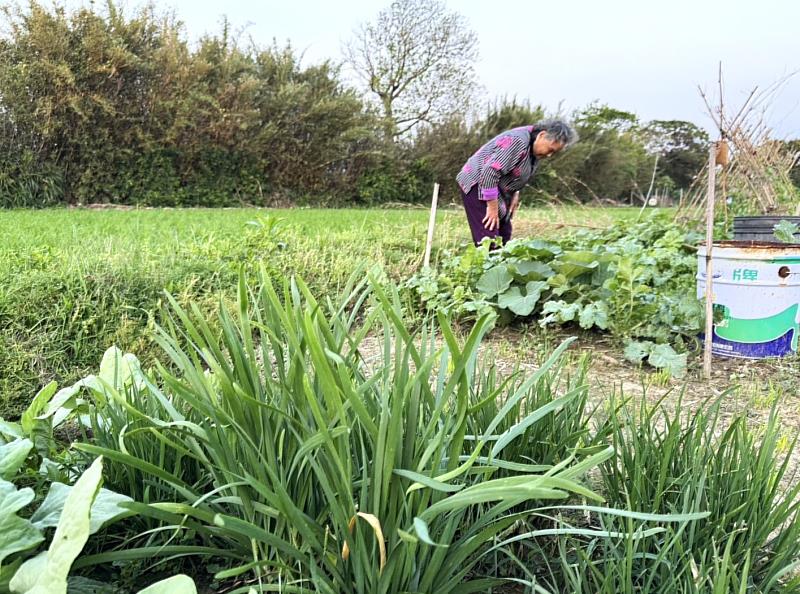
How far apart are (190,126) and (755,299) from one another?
11354 mm

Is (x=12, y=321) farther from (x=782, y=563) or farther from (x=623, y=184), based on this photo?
(x=623, y=184)

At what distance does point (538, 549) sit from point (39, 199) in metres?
11.8

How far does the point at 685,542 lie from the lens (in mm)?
1022

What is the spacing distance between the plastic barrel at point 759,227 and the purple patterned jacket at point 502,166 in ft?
5.45

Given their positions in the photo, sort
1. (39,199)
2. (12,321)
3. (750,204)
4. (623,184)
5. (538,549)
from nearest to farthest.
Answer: (538,549) → (12,321) → (750,204) → (39,199) → (623,184)

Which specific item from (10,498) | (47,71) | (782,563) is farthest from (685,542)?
(47,71)

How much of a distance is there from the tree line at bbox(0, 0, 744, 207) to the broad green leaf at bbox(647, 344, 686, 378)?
5.29 metres

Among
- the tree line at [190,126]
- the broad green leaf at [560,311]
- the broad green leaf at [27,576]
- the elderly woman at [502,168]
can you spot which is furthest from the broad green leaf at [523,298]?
the tree line at [190,126]

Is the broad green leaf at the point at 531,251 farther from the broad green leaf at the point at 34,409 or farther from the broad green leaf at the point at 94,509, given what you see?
the broad green leaf at the point at 94,509

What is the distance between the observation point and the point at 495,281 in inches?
138

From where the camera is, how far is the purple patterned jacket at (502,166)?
4.70 meters

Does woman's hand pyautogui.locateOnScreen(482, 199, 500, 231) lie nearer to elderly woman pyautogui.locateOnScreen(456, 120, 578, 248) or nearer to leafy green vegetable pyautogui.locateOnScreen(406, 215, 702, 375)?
elderly woman pyautogui.locateOnScreen(456, 120, 578, 248)

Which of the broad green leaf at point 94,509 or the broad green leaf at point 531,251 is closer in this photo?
the broad green leaf at point 94,509

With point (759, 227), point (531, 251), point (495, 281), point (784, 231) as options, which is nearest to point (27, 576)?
point (495, 281)
